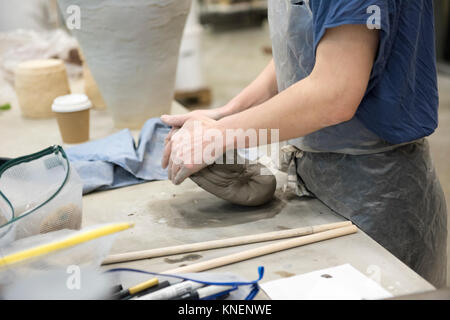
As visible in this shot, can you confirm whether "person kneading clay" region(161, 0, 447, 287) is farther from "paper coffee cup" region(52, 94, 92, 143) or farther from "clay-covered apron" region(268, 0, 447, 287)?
"paper coffee cup" region(52, 94, 92, 143)

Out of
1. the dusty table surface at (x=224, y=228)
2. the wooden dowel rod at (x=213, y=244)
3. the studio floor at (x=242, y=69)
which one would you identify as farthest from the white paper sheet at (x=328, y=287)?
the studio floor at (x=242, y=69)

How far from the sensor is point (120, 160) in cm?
137

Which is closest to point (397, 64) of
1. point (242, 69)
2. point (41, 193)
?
point (41, 193)

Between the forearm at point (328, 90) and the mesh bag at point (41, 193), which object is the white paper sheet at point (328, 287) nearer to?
the forearm at point (328, 90)

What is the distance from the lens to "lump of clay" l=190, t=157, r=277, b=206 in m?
1.10

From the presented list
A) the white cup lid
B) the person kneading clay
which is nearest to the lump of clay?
the person kneading clay

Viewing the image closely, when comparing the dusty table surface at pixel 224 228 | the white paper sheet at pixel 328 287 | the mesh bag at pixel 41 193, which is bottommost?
the dusty table surface at pixel 224 228

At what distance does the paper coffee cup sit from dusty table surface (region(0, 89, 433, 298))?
0.48 meters

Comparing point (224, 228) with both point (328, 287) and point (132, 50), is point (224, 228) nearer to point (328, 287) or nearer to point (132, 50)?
point (328, 287)

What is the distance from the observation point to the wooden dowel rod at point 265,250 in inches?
34.1

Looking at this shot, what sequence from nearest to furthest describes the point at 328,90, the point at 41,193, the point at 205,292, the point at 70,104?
the point at 205,292 → the point at 328,90 → the point at 41,193 → the point at 70,104

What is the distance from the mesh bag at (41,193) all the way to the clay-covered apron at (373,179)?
21.2 inches

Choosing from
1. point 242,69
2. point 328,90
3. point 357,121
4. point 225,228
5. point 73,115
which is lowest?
point 242,69

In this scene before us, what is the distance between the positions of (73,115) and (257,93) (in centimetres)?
71
